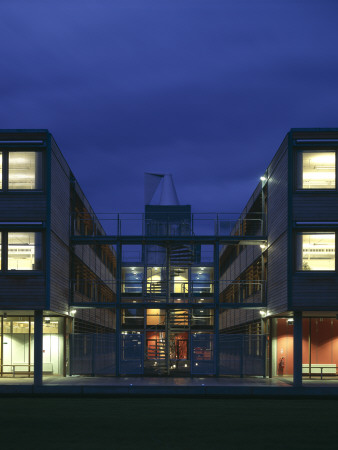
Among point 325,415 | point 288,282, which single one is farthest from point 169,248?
point 325,415

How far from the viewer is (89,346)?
29.5 m

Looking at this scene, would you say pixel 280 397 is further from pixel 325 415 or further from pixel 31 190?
pixel 31 190

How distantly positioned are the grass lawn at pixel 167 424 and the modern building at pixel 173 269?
539 centimetres

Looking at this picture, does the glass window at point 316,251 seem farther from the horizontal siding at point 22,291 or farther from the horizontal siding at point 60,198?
the horizontal siding at point 22,291

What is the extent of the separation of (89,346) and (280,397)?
10084 millimetres

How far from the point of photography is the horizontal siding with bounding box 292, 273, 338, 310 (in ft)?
80.8

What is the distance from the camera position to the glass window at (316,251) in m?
24.8

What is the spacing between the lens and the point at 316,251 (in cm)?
2495

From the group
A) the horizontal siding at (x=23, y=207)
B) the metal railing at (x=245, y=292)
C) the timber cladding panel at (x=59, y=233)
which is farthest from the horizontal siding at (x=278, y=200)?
the horizontal siding at (x=23, y=207)

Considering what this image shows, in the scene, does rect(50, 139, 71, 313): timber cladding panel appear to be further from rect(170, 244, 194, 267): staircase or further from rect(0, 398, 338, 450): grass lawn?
rect(0, 398, 338, 450): grass lawn

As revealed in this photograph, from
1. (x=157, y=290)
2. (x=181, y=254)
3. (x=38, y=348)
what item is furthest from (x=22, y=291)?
(x=181, y=254)

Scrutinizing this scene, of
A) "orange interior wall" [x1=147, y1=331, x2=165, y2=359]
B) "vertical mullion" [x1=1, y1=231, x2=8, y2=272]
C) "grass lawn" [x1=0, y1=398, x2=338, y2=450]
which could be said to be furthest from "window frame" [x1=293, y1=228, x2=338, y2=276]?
"vertical mullion" [x1=1, y1=231, x2=8, y2=272]

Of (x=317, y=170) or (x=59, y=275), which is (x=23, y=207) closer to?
(x=59, y=275)

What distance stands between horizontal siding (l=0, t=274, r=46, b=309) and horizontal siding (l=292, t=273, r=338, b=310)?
9.35 meters
